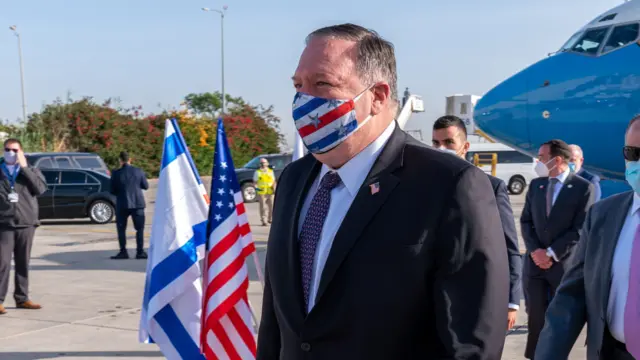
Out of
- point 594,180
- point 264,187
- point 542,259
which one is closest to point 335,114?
point 542,259

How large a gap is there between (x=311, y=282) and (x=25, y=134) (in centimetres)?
3183

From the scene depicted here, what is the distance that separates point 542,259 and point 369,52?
443 cm

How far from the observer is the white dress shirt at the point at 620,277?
2865mm

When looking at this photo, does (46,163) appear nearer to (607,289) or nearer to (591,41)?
(591,41)

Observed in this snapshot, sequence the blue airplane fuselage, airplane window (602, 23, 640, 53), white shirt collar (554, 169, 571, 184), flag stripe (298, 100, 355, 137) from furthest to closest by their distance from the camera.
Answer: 1. airplane window (602, 23, 640, 53)
2. the blue airplane fuselage
3. white shirt collar (554, 169, 571, 184)
4. flag stripe (298, 100, 355, 137)

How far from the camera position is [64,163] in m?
20.7

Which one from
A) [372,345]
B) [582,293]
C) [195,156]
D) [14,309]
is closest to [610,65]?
[582,293]

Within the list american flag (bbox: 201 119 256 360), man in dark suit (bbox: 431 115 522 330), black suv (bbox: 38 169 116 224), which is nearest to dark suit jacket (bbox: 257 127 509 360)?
man in dark suit (bbox: 431 115 522 330)

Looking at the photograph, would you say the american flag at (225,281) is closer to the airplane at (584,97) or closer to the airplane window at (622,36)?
the airplane at (584,97)

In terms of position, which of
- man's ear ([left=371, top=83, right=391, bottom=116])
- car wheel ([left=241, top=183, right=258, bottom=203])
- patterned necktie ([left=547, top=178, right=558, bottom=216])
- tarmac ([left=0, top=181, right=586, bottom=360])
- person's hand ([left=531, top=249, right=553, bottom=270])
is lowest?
car wheel ([left=241, top=183, right=258, bottom=203])

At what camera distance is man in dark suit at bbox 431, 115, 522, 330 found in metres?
4.91

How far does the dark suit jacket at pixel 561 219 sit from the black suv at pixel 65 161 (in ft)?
52.0

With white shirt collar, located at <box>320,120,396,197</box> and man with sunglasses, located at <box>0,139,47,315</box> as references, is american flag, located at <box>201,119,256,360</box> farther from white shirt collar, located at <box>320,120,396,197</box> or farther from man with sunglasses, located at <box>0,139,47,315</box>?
white shirt collar, located at <box>320,120,396,197</box>

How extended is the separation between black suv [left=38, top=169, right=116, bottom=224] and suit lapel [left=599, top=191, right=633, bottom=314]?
17322 millimetres
